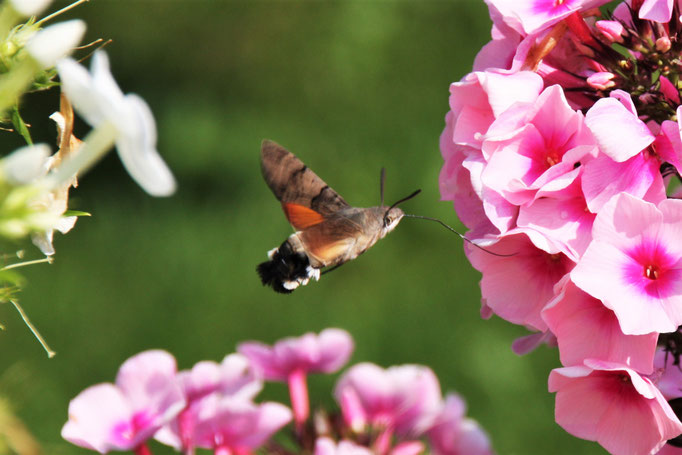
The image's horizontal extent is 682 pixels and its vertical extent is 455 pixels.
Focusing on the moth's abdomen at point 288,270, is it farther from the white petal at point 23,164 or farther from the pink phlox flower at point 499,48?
the white petal at point 23,164

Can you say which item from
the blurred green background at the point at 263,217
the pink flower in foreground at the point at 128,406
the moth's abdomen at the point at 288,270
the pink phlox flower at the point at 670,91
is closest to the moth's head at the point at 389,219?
the moth's abdomen at the point at 288,270

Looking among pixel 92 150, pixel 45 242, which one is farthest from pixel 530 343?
pixel 92 150

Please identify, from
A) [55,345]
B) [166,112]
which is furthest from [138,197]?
[55,345]

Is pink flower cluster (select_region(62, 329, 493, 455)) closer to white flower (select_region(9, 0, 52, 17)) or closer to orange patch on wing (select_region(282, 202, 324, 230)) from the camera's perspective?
orange patch on wing (select_region(282, 202, 324, 230))

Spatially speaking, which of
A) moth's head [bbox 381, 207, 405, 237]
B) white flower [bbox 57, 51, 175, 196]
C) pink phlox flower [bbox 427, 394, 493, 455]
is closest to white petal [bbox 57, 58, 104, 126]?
white flower [bbox 57, 51, 175, 196]

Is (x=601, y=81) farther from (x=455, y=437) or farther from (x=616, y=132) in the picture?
(x=455, y=437)

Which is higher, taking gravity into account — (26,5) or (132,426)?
(26,5)

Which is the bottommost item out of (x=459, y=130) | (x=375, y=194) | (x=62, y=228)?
(x=375, y=194)

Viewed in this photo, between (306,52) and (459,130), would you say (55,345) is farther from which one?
(459,130)
